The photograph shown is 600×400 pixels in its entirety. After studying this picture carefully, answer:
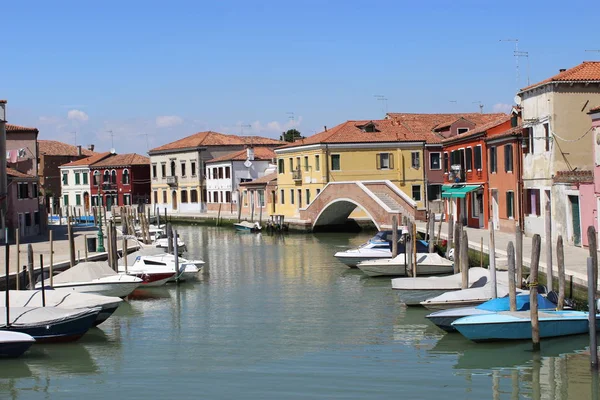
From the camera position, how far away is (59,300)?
56.5 ft

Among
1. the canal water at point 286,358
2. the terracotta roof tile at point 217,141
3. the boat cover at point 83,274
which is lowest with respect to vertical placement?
the canal water at point 286,358

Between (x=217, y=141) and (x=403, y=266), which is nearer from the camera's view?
(x=403, y=266)

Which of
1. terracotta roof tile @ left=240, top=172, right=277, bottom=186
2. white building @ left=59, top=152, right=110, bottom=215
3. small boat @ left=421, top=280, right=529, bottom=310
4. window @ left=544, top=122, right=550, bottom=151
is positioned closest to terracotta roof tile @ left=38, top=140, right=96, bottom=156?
white building @ left=59, top=152, right=110, bottom=215

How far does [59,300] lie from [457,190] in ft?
69.6

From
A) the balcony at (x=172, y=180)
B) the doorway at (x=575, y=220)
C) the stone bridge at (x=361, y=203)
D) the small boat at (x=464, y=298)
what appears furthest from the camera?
the balcony at (x=172, y=180)

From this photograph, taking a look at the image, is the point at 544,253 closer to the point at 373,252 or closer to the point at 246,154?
the point at 373,252

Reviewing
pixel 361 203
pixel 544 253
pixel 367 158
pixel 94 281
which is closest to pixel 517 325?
pixel 544 253

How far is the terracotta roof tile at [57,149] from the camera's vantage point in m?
75.7

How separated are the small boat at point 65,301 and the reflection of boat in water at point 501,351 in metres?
6.15

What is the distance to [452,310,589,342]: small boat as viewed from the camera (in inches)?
593

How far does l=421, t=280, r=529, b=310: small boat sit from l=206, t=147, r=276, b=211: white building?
40.7m

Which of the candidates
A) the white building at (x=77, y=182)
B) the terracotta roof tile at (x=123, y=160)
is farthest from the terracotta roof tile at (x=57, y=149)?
the terracotta roof tile at (x=123, y=160)

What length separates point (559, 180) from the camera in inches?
1019

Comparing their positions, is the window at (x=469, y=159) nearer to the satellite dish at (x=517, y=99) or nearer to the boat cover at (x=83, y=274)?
the satellite dish at (x=517, y=99)
